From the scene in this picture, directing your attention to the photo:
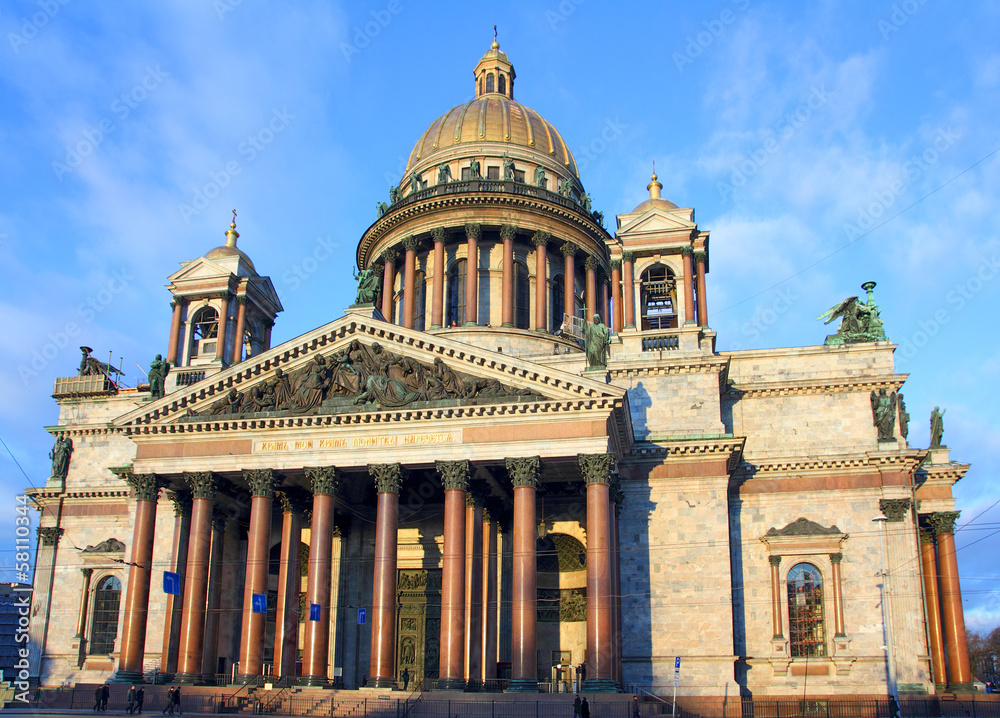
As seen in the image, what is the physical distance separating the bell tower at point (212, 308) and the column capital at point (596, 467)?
22005mm

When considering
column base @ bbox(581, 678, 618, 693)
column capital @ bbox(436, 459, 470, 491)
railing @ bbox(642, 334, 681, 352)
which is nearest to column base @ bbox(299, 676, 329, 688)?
column capital @ bbox(436, 459, 470, 491)

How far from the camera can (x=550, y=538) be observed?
4241cm

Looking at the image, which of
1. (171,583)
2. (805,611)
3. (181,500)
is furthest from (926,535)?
(181,500)

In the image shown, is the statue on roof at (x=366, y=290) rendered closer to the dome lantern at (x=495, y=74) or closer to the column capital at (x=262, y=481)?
the column capital at (x=262, y=481)

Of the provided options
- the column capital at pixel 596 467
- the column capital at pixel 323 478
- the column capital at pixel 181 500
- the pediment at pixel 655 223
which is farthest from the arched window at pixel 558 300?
the column capital at pixel 181 500

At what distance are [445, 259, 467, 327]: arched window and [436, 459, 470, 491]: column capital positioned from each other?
64.1 feet

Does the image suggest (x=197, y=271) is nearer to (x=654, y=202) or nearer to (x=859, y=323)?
(x=654, y=202)

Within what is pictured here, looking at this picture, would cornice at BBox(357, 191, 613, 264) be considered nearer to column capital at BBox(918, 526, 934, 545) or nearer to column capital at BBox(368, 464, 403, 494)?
column capital at BBox(918, 526, 934, 545)

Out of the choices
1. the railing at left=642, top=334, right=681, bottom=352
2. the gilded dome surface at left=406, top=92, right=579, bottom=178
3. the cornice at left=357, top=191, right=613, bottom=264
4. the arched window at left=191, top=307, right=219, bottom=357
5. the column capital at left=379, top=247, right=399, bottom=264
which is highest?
the gilded dome surface at left=406, top=92, right=579, bottom=178

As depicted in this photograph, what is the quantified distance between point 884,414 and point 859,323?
16.7 feet

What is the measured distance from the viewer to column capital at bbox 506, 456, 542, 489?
34.3 metres

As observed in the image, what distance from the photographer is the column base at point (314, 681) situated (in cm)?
3316

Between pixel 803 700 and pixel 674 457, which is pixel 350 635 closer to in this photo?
pixel 674 457

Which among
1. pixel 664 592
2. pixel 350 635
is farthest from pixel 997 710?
pixel 350 635
